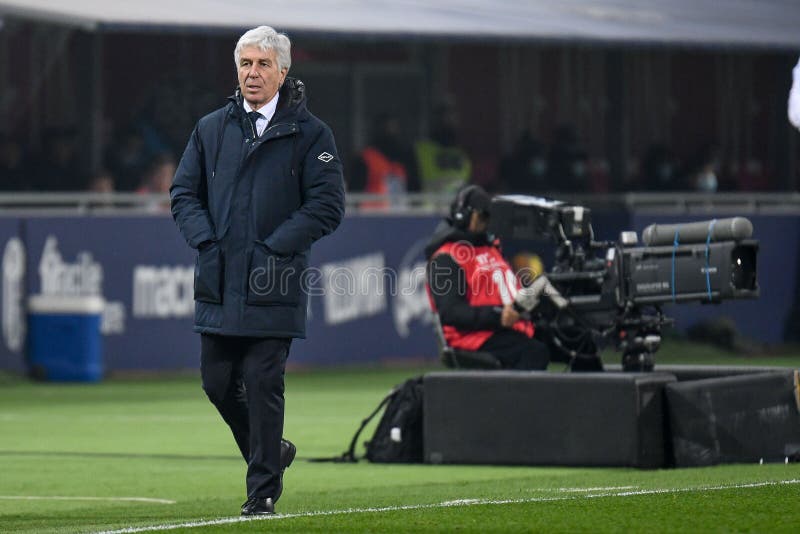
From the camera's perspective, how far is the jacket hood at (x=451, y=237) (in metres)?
13.2

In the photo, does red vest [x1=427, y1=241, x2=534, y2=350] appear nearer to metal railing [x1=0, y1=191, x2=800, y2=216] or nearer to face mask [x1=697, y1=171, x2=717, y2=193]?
metal railing [x1=0, y1=191, x2=800, y2=216]

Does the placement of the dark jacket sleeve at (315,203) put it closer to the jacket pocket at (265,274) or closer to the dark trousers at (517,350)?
the jacket pocket at (265,274)

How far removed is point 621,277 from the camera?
40.3ft

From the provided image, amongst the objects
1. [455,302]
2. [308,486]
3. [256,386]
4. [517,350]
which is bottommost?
[308,486]

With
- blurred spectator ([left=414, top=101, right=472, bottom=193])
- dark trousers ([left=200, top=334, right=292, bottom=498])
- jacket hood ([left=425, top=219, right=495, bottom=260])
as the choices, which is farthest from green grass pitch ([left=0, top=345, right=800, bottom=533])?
blurred spectator ([left=414, top=101, right=472, bottom=193])


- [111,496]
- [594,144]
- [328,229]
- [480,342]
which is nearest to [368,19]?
[594,144]

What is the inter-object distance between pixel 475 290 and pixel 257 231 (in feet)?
14.2

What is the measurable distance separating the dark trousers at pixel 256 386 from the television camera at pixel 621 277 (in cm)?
367

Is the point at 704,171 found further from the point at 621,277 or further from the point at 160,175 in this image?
the point at 621,277

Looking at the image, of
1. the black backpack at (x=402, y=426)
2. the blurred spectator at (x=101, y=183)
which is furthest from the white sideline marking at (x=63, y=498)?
the blurred spectator at (x=101, y=183)

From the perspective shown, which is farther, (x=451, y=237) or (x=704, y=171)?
(x=704, y=171)

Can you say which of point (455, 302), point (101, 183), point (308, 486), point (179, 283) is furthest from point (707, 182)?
point (308, 486)

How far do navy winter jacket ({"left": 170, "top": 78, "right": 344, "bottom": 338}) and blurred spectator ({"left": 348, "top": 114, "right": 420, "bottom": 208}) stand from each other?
47.1 feet

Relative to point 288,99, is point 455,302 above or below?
below
